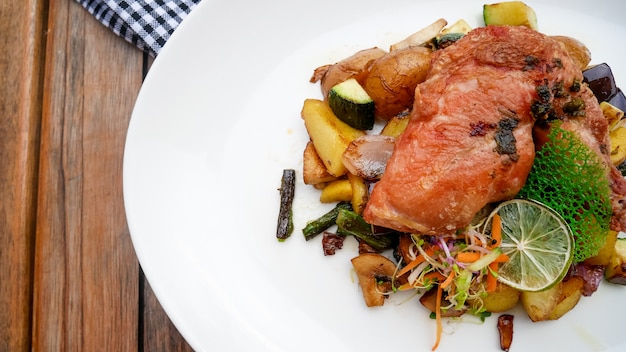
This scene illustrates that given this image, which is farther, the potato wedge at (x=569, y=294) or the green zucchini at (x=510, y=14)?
the green zucchini at (x=510, y=14)

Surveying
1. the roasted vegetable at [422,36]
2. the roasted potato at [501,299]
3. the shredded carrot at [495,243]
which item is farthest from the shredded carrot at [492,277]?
the roasted vegetable at [422,36]

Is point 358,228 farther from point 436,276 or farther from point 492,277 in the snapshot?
point 492,277

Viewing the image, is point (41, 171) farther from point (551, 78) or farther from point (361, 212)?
point (551, 78)

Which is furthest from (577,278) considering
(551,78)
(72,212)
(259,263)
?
(72,212)

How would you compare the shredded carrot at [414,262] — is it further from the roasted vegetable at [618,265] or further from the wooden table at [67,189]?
the wooden table at [67,189]

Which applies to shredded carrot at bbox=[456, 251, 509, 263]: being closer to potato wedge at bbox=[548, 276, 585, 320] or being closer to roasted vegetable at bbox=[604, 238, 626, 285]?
potato wedge at bbox=[548, 276, 585, 320]

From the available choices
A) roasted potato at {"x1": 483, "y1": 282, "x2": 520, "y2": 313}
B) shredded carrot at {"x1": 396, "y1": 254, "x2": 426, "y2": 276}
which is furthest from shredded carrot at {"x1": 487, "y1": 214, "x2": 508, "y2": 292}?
shredded carrot at {"x1": 396, "y1": 254, "x2": 426, "y2": 276}
